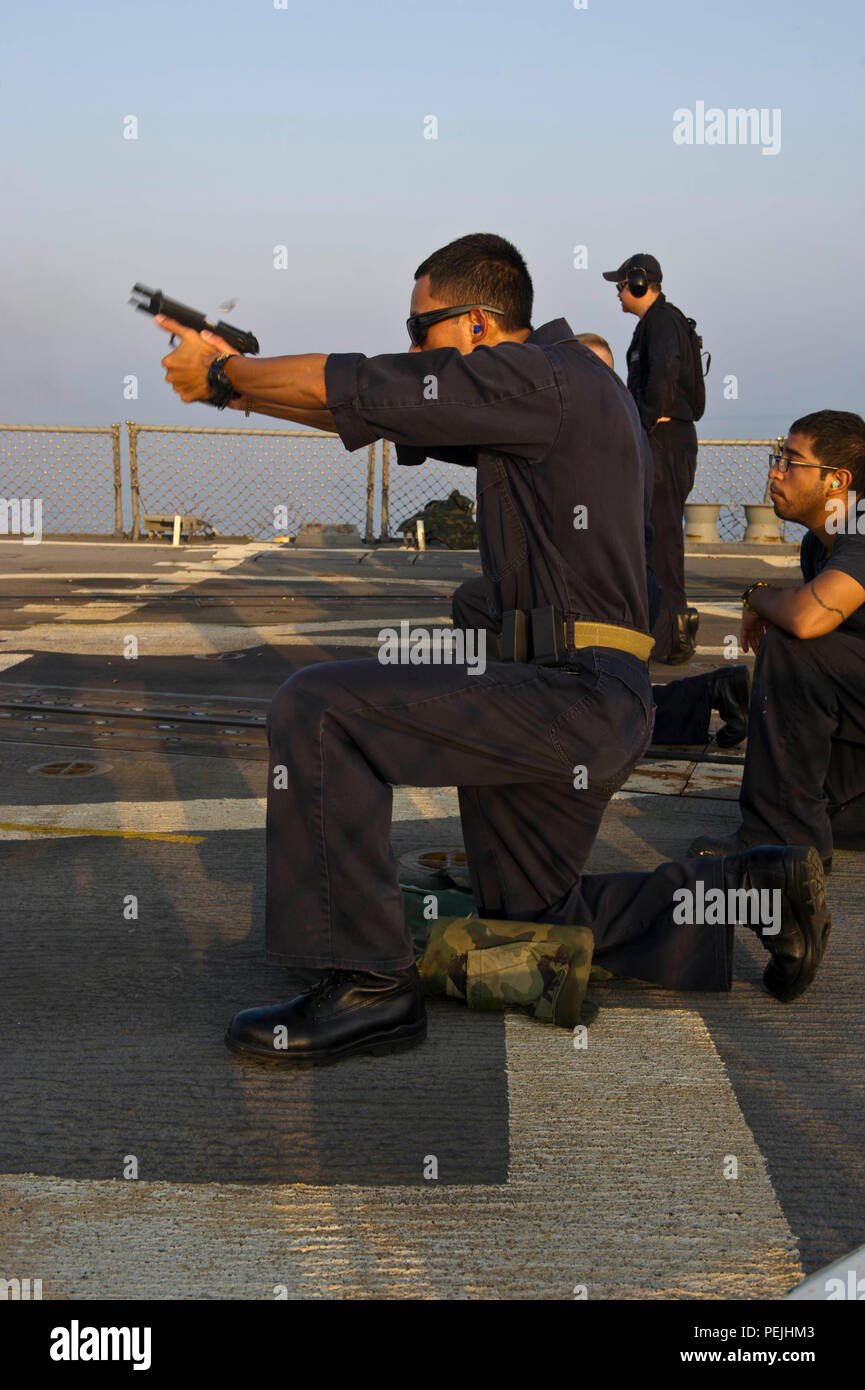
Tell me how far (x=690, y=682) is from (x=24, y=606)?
19.2 ft

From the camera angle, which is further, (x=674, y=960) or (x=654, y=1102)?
(x=674, y=960)

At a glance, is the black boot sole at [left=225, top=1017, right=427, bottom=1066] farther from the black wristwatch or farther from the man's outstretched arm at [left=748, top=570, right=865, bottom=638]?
the man's outstretched arm at [left=748, top=570, right=865, bottom=638]

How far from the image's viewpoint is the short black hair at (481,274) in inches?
108

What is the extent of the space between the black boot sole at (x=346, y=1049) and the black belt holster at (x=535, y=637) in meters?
0.75

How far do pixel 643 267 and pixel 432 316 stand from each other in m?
4.43

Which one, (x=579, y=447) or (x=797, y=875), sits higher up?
(x=579, y=447)

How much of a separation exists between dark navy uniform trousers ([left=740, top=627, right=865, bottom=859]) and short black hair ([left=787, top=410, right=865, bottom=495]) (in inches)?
18.8

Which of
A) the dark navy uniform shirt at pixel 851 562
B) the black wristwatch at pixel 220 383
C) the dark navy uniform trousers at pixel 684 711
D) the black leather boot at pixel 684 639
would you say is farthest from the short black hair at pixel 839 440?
the black leather boot at pixel 684 639

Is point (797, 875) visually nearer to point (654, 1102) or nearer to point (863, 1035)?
point (863, 1035)

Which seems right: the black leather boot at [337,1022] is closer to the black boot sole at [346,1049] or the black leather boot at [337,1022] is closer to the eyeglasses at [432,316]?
the black boot sole at [346,1049]

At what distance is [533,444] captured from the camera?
2568 millimetres

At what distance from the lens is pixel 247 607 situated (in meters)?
9.63
